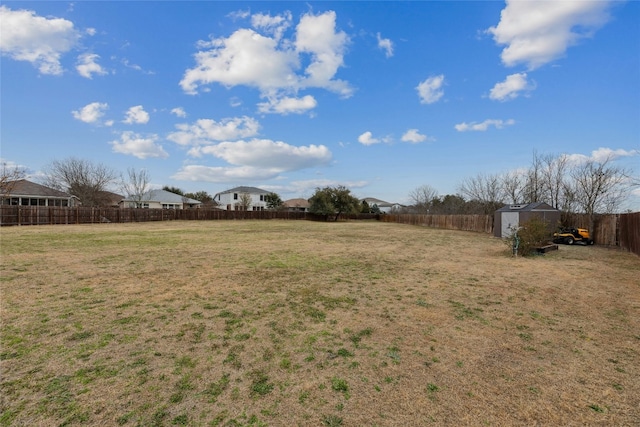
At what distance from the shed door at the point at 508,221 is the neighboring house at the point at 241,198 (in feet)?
140

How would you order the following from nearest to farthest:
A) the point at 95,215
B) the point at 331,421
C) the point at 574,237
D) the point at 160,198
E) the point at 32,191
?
1. the point at 331,421
2. the point at 574,237
3. the point at 95,215
4. the point at 32,191
5. the point at 160,198

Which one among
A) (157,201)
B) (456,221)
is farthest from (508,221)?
(157,201)

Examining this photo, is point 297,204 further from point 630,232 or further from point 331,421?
point 331,421

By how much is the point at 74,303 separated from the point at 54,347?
1645mm

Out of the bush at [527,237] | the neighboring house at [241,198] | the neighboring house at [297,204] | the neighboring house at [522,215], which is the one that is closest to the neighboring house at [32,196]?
the neighboring house at [241,198]

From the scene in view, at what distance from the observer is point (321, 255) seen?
9789 millimetres

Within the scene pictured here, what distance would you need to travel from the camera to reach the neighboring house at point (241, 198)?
178 feet

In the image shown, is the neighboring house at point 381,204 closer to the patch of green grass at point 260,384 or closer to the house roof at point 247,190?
the house roof at point 247,190

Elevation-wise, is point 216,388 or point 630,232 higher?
point 630,232

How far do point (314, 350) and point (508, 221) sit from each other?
17674 millimetres

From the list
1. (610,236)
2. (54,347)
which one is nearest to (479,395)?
(54,347)

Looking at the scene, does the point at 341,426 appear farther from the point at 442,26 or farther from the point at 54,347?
the point at 442,26

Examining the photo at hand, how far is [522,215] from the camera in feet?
52.2

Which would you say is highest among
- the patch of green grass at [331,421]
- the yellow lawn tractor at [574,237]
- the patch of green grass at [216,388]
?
the yellow lawn tractor at [574,237]
